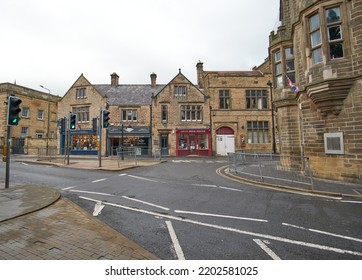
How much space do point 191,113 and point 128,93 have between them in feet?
35.0

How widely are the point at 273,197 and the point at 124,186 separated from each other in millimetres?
5957

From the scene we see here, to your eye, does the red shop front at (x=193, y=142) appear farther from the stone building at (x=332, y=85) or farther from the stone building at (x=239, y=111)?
the stone building at (x=332, y=85)

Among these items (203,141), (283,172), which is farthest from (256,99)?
(283,172)

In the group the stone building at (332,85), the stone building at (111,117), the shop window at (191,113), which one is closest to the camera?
the stone building at (332,85)

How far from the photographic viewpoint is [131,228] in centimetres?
415

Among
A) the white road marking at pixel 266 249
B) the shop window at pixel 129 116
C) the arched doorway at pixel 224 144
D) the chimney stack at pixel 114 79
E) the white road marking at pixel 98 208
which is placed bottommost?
the white road marking at pixel 266 249

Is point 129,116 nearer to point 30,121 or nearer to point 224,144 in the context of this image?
point 224,144

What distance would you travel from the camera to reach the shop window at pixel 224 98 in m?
26.6

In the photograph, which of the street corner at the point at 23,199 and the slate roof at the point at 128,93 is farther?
the slate roof at the point at 128,93

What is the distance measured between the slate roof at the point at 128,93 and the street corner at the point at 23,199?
21.7m

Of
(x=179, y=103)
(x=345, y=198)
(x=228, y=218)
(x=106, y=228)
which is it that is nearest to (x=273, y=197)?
(x=345, y=198)

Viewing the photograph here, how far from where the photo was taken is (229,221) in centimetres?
455

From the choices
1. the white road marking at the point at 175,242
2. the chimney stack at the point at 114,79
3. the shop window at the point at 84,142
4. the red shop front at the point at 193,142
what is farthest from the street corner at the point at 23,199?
the chimney stack at the point at 114,79

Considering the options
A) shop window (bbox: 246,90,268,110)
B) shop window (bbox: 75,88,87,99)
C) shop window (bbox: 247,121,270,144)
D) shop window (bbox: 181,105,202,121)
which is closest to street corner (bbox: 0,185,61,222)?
shop window (bbox: 181,105,202,121)
